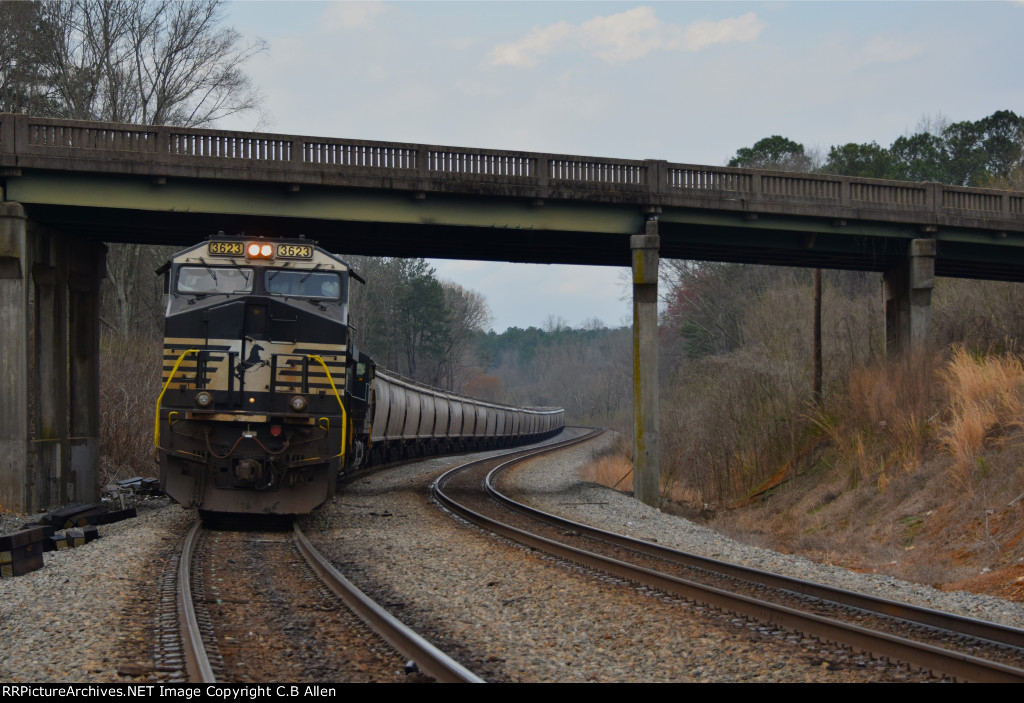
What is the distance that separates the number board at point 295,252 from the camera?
542 inches

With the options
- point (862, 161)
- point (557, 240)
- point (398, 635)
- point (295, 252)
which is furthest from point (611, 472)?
point (862, 161)

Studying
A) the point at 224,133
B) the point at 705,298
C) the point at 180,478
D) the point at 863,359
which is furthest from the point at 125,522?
the point at 705,298

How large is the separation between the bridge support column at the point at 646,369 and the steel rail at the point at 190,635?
10.8 metres

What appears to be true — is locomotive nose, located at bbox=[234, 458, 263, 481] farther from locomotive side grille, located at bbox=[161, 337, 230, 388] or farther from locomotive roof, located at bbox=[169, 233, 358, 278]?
locomotive roof, located at bbox=[169, 233, 358, 278]

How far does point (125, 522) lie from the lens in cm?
1458

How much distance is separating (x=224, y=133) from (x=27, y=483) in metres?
7.39

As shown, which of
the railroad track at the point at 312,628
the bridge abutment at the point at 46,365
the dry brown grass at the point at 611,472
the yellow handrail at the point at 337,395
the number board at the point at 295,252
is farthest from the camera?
the dry brown grass at the point at 611,472

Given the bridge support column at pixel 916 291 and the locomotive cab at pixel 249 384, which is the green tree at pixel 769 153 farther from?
the locomotive cab at pixel 249 384

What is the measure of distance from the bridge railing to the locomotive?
430cm

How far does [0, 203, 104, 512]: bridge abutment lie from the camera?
1691 cm

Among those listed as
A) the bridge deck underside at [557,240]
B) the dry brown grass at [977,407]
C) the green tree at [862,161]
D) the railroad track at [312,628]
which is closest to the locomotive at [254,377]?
the railroad track at [312,628]

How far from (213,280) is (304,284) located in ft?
4.29
